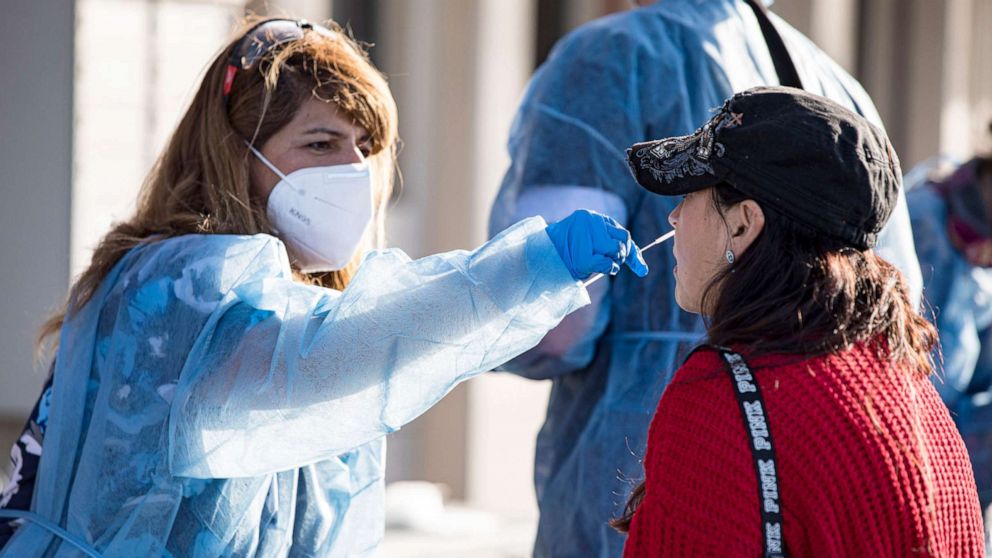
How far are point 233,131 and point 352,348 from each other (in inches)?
22.9

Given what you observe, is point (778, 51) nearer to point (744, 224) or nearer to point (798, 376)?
point (744, 224)

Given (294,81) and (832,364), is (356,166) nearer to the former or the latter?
(294,81)

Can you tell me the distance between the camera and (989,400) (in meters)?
3.62

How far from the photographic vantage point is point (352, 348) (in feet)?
5.16

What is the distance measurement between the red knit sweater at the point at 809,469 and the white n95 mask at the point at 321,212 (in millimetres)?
778

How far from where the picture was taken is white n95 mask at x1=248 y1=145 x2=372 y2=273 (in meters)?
1.99

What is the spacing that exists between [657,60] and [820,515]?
114 cm

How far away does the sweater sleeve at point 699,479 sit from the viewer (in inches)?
53.2

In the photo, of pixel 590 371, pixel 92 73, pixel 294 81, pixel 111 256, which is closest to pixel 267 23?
pixel 294 81

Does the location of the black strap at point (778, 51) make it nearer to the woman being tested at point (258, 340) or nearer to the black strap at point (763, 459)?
the woman being tested at point (258, 340)

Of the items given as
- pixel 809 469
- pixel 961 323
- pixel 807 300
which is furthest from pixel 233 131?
pixel 961 323

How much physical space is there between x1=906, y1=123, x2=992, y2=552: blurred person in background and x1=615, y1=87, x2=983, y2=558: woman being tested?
212 centimetres

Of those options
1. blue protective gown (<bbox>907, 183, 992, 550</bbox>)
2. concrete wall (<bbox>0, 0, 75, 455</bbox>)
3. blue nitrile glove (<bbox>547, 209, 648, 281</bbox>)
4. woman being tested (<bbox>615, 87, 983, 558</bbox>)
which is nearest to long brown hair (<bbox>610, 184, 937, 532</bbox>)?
woman being tested (<bbox>615, 87, 983, 558</bbox>)

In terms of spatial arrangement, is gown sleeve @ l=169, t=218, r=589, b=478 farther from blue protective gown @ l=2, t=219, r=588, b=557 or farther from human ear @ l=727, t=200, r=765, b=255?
human ear @ l=727, t=200, r=765, b=255
